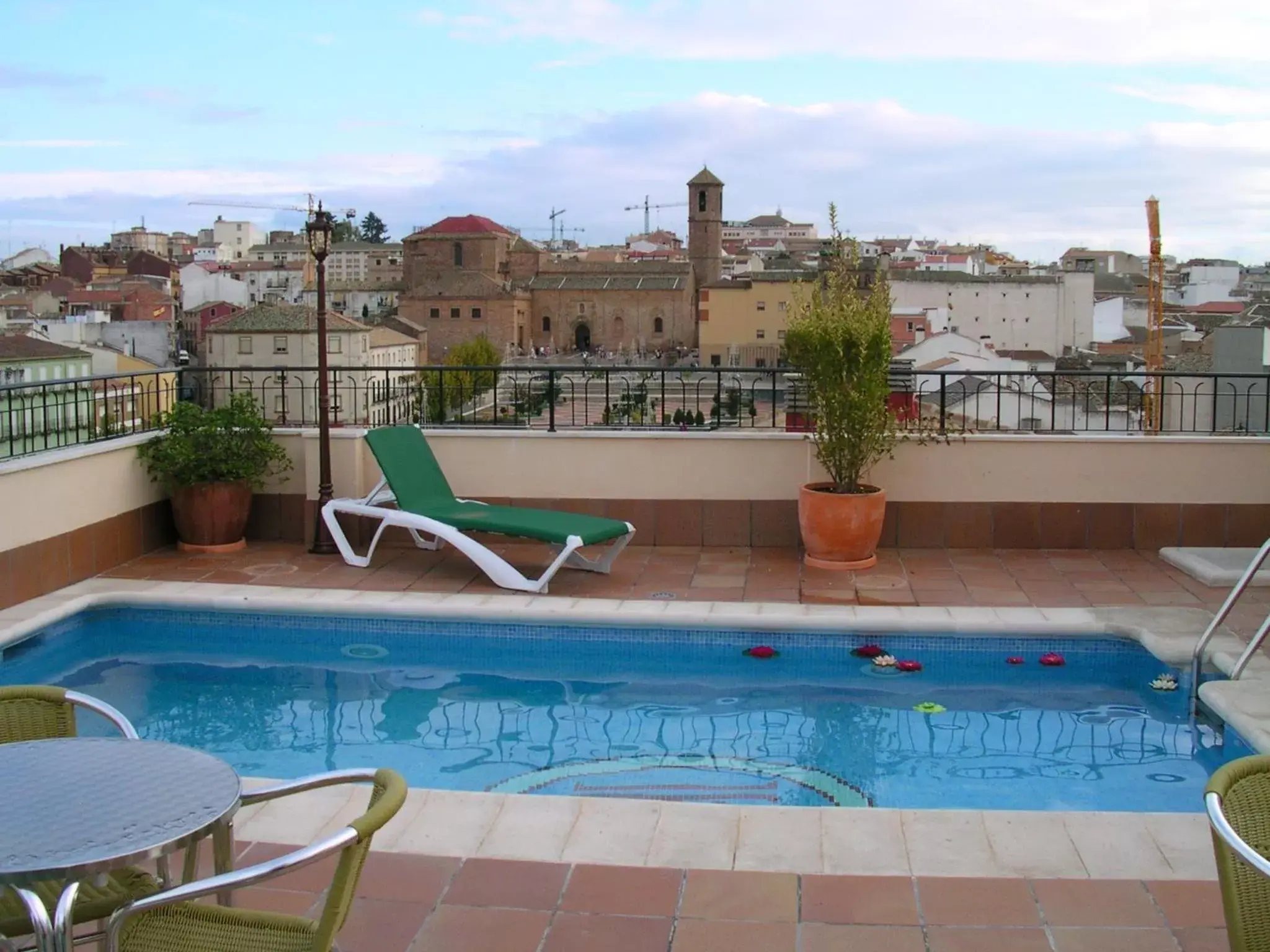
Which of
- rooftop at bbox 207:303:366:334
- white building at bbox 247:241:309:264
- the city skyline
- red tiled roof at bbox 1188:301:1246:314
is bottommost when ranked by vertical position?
rooftop at bbox 207:303:366:334

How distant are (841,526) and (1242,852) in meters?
5.11

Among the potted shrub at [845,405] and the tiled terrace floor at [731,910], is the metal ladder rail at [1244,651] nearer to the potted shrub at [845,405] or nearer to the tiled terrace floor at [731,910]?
the tiled terrace floor at [731,910]

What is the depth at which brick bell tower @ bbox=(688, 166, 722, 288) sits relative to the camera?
83.6 m

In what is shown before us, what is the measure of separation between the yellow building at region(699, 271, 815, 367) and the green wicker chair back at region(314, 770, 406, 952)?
72871 mm

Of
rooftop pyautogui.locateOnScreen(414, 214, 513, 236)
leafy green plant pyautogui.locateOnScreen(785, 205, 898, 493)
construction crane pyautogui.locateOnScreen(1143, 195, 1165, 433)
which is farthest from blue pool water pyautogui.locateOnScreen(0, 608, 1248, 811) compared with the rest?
rooftop pyautogui.locateOnScreen(414, 214, 513, 236)

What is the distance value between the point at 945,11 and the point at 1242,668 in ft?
25.6

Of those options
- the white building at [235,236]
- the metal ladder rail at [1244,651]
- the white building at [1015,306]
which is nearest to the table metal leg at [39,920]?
the metal ladder rail at [1244,651]

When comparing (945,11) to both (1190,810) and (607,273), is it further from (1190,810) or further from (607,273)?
(607,273)

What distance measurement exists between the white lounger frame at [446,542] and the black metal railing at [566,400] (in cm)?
82

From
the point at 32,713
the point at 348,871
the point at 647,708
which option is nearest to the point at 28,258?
the point at 647,708

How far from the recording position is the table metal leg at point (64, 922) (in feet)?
6.53

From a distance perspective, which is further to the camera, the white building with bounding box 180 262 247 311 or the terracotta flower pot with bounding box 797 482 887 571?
the white building with bounding box 180 262 247 311

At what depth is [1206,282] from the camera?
2272 inches

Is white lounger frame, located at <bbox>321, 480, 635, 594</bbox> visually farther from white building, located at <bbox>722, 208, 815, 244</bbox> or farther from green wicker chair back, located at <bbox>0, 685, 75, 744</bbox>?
white building, located at <bbox>722, 208, 815, 244</bbox>
